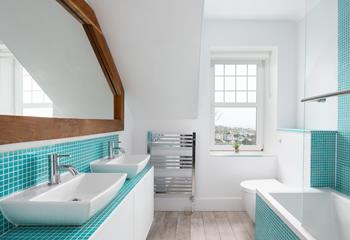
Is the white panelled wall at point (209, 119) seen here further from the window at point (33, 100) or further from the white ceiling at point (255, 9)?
the window at point (33, 100)

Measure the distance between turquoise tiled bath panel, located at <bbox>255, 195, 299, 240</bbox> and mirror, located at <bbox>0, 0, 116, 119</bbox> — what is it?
1.57m

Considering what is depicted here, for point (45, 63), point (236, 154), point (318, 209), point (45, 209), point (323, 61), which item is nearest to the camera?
point (45, 209)

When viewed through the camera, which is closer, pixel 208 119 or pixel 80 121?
pixel 80 121

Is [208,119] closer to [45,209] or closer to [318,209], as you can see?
[318,209]

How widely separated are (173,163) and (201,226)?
84cm

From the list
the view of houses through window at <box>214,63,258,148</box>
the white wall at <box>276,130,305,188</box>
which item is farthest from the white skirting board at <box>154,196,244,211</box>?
the view of houses through window at <box>214,63,258,148</box>

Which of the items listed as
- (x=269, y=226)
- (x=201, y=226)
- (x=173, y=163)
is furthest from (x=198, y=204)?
(x=269, y=226)

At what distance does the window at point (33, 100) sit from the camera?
121cm

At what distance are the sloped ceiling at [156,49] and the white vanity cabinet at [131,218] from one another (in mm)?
928

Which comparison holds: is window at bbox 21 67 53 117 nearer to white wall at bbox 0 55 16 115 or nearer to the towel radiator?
white wall at bbox 0 55 16 115

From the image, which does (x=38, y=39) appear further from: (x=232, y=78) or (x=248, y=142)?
(x=248, y=142)

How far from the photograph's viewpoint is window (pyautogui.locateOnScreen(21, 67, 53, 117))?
121cm

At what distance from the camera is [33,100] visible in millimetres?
1274

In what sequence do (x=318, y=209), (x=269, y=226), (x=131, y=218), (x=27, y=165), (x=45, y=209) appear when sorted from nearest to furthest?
1. (x=45, y=209)
2. (x=27, y=165)
3. (x=131, y=218)
4. (x=269, y=226)
5. (x=318, y=209)
